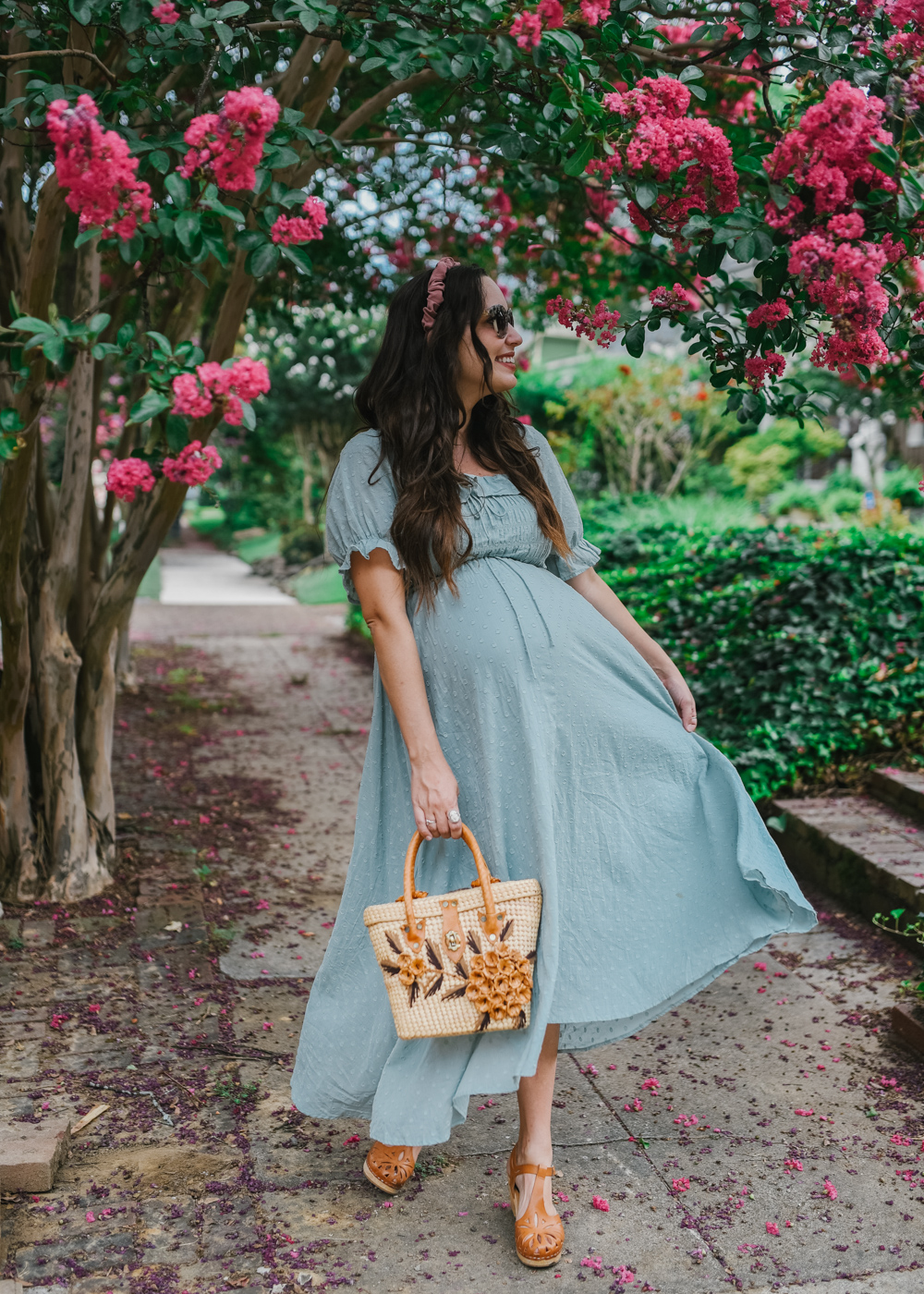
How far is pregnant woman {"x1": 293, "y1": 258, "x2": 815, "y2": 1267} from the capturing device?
6.88ft

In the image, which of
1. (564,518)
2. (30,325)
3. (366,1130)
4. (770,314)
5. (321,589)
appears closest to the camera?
(30,325)

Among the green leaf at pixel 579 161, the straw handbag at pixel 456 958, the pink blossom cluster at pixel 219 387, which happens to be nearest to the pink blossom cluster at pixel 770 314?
the green leaf at pixel 579 161

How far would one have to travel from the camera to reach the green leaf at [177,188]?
182cm

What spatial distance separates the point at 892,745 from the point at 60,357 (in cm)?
382

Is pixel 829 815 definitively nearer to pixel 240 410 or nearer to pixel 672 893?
pixel 672 893

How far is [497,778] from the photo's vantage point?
83.4 inches

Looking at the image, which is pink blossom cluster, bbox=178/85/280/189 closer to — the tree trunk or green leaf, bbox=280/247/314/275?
green leaf, bbox=280/247/314/275

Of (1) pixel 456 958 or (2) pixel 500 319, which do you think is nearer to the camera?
(1) pixel 456 958

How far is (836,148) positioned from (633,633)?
1.04 meters

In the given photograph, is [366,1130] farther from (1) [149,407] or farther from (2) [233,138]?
(2) [233,138]

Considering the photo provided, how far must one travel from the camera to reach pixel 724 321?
2541 millimetres

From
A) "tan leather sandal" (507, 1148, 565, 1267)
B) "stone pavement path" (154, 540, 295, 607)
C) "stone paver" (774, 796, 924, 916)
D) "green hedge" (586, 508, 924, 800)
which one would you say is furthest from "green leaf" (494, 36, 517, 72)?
"stone pavement path" (154, 540, 295, 607)

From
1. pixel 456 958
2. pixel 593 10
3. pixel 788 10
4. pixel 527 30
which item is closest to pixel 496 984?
pixel 456 958

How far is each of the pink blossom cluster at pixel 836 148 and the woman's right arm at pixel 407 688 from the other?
107cm
